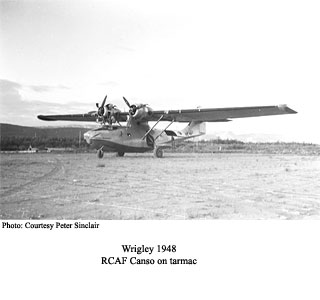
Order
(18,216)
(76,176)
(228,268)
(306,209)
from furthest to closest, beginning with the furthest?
1. (76,176)
2. (306,209)
3. (18,216)
4. (228,268)

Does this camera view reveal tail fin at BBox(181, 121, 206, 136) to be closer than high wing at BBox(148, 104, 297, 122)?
No

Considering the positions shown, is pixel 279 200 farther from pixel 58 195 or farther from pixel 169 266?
pixel 58 195

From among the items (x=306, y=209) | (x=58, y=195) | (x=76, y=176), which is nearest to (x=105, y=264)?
(x=58, y=195)

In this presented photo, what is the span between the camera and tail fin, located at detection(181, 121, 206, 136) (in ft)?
88.1

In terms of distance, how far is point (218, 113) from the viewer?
20.4 metres

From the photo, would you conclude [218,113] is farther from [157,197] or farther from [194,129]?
[157,197]

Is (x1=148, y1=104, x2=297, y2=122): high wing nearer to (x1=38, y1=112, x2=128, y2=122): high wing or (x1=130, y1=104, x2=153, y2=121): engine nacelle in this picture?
(x1=130, y1=104, x2=153, y2=121): engine nacelle

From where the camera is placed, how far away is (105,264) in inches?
252

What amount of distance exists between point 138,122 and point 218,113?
5.36 metres

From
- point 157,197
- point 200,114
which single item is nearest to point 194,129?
point 200,114

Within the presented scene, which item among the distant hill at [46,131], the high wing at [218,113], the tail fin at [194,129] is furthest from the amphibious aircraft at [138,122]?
the distant hill at [46,131]

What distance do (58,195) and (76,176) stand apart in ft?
11.9

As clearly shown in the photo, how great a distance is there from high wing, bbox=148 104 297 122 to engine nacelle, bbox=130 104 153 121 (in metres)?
0.43

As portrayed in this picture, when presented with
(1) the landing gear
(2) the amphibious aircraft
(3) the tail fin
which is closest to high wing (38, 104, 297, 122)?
(2) the amphibious aircraft
